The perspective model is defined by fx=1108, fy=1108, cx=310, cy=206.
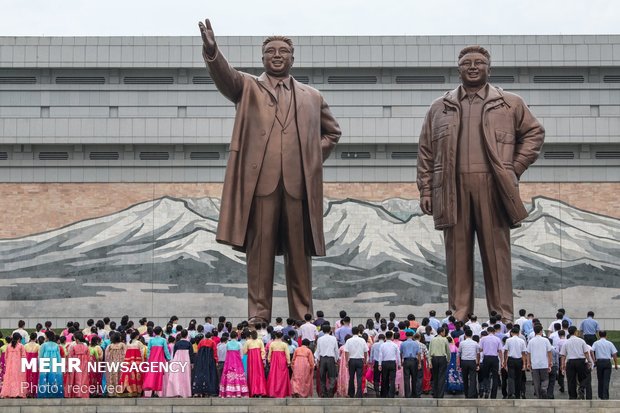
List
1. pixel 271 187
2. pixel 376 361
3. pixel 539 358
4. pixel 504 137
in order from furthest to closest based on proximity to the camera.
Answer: pixel 504 137 → pixel 271 187 → pixel 376 361 → pixel 539 358

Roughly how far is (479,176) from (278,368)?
4017mm

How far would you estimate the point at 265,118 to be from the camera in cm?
1505

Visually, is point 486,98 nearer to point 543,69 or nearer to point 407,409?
point 407,409

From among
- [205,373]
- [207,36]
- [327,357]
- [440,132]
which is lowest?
[205,373]

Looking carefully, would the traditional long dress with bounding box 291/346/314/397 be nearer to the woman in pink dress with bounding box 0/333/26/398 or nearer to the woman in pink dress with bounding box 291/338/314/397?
the woman in pink dress with bounding box 291/338/314/397

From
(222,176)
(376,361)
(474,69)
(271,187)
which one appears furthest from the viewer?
(222,176)

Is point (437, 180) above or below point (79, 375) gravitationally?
above

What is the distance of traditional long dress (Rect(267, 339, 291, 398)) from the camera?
46.4 ft

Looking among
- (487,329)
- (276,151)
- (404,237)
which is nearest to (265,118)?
(276,151)

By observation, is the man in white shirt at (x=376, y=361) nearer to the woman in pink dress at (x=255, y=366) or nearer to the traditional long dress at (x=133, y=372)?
the woman in pink dress at (x=255, y=366)

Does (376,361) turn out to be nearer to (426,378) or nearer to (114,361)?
(426,378)

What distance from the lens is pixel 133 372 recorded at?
47.8 ft

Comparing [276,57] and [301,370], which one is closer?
[301,370]

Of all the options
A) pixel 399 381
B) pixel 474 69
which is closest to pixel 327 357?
pixel 399 381
